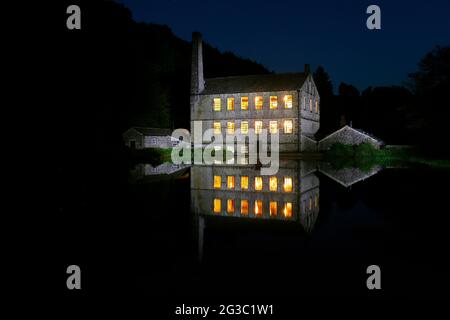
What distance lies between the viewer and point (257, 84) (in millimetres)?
41656

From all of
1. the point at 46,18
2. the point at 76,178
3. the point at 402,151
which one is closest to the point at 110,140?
the point at 46,18

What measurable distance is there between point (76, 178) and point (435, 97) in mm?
24237

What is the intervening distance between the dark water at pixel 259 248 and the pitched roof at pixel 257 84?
28.5 m

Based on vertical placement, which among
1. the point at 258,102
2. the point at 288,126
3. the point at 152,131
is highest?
→ the point at 258,102

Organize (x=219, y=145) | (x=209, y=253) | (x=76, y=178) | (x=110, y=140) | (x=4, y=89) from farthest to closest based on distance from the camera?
(x=219, y=145)
(x=110, y=140)
(x=4, y=89)
(x=76, y=178)
(x=209, y=253)

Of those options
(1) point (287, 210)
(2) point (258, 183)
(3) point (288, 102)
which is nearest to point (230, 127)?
(3) point (288, 102)

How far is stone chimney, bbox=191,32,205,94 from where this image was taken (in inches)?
1702

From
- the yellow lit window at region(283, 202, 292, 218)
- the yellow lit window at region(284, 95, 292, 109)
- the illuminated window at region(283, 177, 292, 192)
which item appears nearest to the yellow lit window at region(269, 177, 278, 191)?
the illuminated window at region(283, 177, 292, 192)

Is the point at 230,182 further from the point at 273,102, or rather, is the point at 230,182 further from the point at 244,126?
the point at 244,126

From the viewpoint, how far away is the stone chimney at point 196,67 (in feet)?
142

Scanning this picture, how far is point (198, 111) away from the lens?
43312mm

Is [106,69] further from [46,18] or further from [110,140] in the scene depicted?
[46,18]

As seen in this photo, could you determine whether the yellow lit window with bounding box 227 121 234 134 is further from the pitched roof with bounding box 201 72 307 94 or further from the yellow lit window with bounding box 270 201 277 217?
the yellow lit window with bounding box 270 201 277 217

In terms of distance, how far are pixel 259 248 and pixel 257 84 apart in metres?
35.7
